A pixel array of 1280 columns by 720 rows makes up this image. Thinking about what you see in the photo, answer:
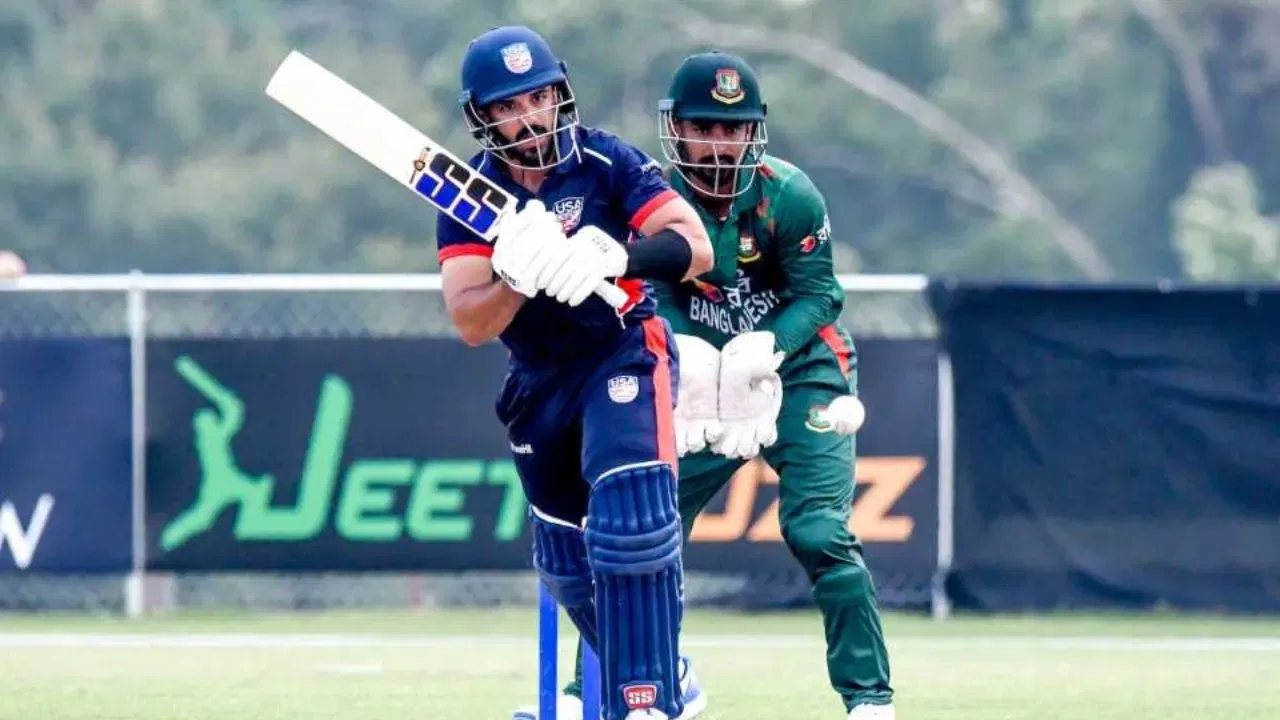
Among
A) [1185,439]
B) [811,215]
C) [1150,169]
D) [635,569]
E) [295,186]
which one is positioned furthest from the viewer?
[1150,169]

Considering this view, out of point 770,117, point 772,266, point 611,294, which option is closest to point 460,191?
point 611,294

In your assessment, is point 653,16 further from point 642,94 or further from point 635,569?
point 635,569

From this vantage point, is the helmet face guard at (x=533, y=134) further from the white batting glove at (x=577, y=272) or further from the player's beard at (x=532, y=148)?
the white batting glove at (x=577, y=272)

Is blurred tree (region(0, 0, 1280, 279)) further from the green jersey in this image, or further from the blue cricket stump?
the blue cricket stump

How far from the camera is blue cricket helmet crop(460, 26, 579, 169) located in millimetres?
7086

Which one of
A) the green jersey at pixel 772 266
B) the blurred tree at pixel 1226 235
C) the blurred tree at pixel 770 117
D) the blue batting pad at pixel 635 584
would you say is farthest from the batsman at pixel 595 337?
the blurred tree at pixel 770 117

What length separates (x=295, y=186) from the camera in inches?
1535

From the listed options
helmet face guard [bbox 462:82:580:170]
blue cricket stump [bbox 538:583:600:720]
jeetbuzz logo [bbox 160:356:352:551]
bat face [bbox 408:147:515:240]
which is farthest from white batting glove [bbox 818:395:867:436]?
jeetbuzz logo [bbox 160:356:352:551]

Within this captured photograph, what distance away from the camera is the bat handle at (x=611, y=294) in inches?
277

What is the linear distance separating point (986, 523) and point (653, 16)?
28.8 m

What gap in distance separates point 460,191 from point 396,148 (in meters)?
0.22

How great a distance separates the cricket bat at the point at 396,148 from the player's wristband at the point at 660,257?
0.28 ft

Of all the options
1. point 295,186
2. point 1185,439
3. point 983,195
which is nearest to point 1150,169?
point 983,195

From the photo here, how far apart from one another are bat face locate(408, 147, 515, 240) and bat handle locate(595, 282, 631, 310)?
312mm
